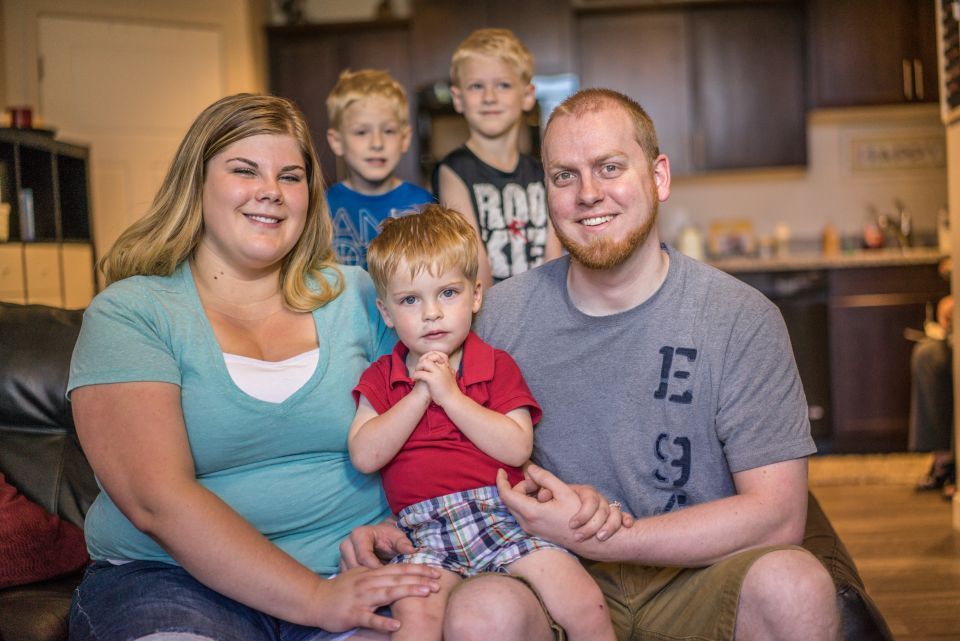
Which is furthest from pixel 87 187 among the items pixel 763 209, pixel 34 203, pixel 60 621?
pixel 763 209

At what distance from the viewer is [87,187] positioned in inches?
191

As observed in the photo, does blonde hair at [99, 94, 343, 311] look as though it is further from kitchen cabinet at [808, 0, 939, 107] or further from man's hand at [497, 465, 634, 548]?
kitchen cabinet at [808, 0, 939, 107]

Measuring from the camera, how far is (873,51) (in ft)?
17.7

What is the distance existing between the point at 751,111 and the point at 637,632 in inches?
177

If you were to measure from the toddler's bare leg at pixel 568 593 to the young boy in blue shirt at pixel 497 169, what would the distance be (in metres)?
1.13

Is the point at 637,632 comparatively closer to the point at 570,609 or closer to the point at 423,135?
the point at 570,609

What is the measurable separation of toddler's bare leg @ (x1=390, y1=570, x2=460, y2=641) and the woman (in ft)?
0.07

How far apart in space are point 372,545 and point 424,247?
546 mm

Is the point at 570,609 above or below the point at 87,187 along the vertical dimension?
below

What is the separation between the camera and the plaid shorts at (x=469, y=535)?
5.16 ft

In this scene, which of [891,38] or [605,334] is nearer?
[605,334]

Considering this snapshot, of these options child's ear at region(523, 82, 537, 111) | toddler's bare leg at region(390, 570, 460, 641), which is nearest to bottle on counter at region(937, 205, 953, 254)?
child's ear at region(523, 82, 537, 111)

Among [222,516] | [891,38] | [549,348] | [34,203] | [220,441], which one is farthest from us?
[891,38]

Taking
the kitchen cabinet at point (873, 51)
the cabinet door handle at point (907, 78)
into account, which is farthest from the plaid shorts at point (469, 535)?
the cabinet door handle at point (907, 78)
